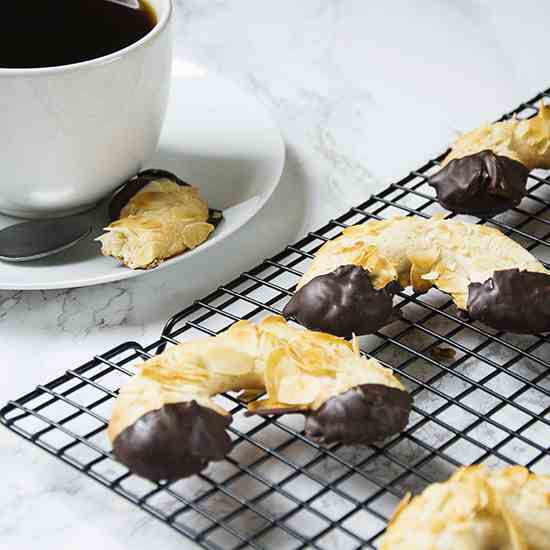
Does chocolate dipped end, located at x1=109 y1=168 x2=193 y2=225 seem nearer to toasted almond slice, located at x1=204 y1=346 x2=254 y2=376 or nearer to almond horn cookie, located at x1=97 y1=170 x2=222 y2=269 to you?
almond horn cookie, located at x1=97 y1=170 x2=222 y2=269

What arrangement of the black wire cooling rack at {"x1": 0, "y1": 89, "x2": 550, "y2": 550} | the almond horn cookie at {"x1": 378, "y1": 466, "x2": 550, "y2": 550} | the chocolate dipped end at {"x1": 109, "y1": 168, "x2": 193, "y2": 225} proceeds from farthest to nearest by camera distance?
the chocolate dipped end at {"x1": 109, "y1": 168, "x2": 193, "y2": 225} → the black wire cooling rack at {"x1": 0, "y1": 89, "x2": 550, "y2": 550} → the almond horn cookie at {"x1": 378, "y1": 466, "x2": 550, "y2": 550}

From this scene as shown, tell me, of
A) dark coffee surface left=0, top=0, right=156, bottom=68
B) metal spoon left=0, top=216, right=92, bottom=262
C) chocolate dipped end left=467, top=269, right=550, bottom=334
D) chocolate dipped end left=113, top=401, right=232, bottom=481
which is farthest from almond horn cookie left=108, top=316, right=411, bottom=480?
dark coffee surface left=0, top=0, right=156, bottom=68

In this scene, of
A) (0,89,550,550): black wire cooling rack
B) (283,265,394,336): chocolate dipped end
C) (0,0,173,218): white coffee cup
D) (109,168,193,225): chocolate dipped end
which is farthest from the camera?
(109,168,193,225): chocolate dipped end

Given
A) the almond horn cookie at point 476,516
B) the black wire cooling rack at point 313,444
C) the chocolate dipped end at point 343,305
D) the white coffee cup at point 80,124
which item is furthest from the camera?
the white coffee cup at point 80,124

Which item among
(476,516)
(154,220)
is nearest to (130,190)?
(154,220)

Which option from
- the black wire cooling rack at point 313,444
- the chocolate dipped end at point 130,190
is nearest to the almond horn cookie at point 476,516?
the black wire cooling rack at point 313,444

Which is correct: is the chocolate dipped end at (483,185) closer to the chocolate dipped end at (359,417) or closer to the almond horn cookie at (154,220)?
the almond horn cookie at (154,220)

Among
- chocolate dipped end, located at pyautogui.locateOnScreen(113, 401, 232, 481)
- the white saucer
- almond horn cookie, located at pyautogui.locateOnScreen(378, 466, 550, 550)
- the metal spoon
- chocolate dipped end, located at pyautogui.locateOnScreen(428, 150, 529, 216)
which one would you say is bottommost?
the metal spoon
